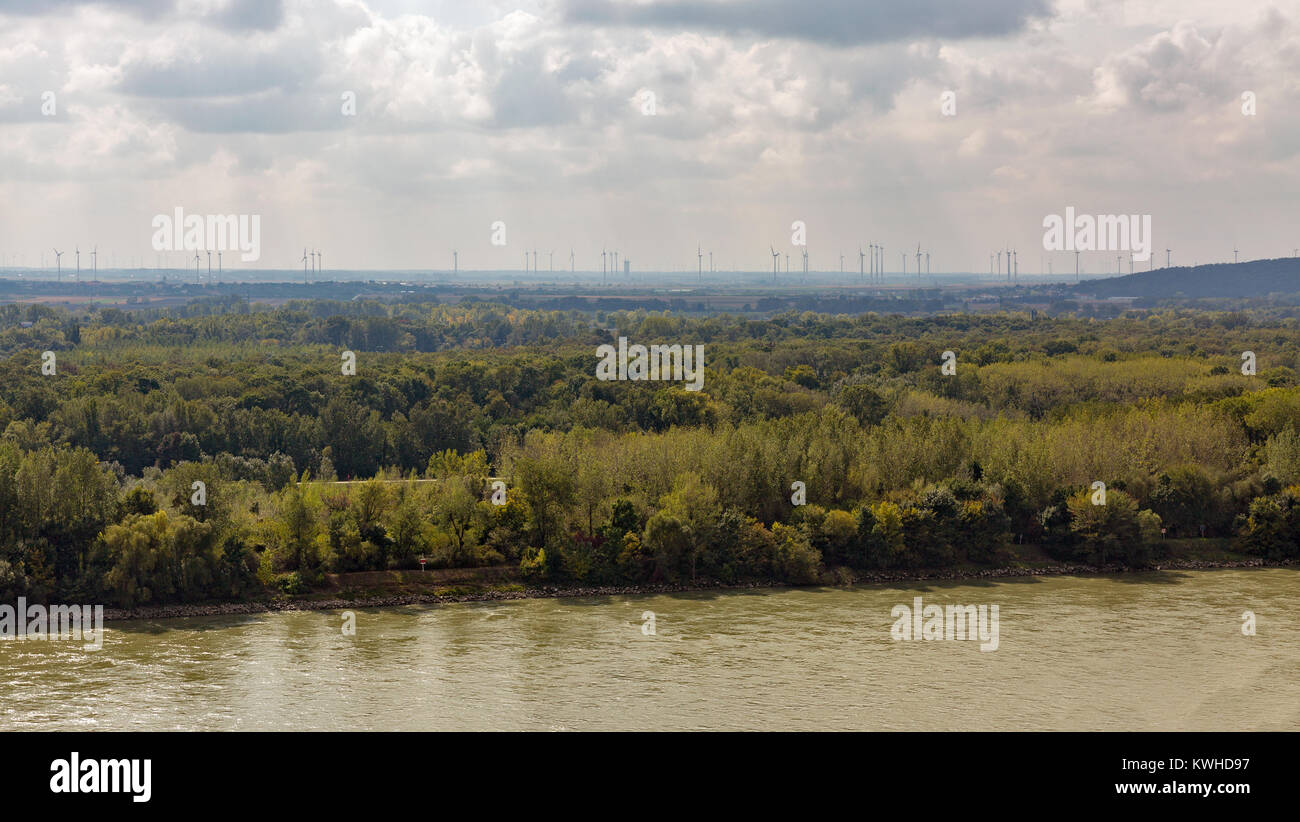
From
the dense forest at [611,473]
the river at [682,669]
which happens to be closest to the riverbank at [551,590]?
the dense forest at [611,473]

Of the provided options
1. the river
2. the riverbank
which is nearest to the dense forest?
the riverbank

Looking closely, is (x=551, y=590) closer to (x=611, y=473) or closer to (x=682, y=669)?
(x=611, y=473)

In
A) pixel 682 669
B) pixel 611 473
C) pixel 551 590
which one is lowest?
pixel 682 669

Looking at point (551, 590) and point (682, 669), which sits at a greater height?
point (551, 590)

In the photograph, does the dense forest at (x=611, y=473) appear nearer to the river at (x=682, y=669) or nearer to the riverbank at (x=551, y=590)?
the riverbank at (x=551, y=590)

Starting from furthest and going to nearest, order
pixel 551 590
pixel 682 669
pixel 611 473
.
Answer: pixel 611 473 < pixel 551 590 < pixel 682 669

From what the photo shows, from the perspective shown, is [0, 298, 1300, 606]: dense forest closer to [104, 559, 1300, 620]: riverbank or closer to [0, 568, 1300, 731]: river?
[104, 559, 1300, 620]: riverbank

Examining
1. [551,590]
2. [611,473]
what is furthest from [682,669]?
[611,473]
